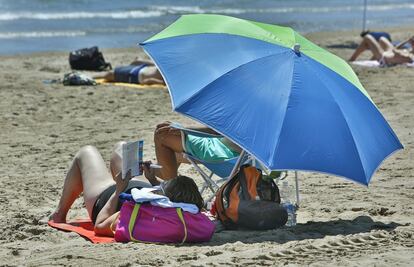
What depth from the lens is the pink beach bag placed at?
498 centimetres

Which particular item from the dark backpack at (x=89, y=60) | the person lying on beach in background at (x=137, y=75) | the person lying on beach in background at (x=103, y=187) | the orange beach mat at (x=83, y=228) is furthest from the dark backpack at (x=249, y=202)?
the dark backpack at (x=89, y=60)

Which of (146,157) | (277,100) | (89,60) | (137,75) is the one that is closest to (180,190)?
(277,100)

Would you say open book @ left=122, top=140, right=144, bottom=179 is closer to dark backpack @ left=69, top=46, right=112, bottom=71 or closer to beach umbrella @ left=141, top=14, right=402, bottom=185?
beach umbrella @ left=141, top=14, right=402, bottom=185

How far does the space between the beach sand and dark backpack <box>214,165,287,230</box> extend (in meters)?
0.09

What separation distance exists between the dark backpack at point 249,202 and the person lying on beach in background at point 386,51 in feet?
26.8

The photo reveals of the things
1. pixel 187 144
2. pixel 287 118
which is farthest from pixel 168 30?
pixel 287 118

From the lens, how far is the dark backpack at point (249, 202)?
527cm

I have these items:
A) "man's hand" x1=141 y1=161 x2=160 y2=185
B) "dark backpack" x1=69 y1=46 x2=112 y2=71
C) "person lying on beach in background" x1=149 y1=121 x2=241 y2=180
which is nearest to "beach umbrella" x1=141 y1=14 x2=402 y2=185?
"man's hand" x1=141 y1=161 x2=160 y2=185

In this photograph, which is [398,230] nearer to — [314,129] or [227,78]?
[314,129]

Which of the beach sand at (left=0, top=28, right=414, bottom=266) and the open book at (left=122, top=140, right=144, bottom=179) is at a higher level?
the open book at (left=122, top=140, right=144, bottom=179)

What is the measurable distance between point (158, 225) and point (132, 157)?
1.37ft

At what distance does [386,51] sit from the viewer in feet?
44.2

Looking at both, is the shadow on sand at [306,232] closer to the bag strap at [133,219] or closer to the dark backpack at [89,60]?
the bag strap at [133,219]

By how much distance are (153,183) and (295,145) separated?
0.97 metres
